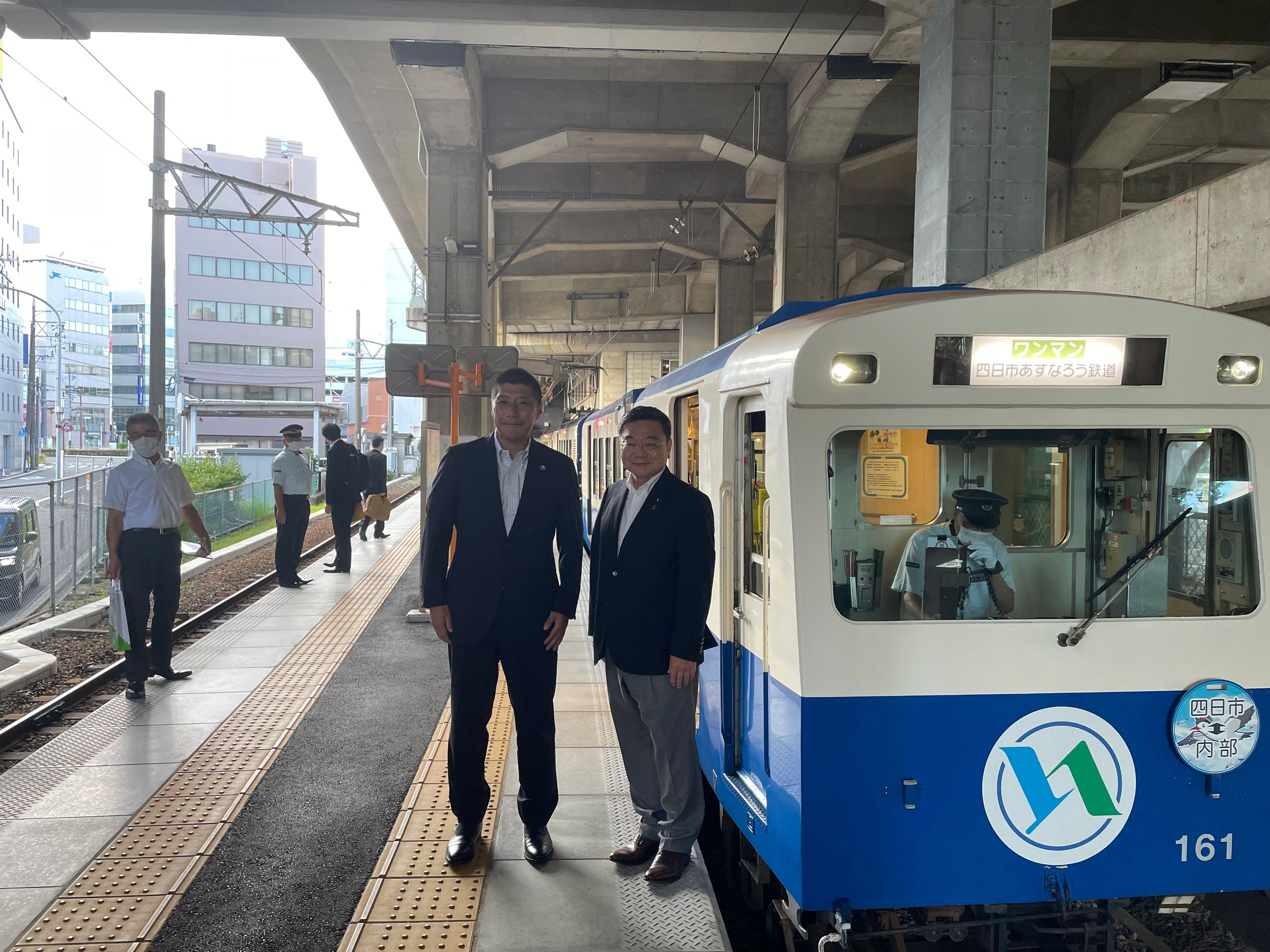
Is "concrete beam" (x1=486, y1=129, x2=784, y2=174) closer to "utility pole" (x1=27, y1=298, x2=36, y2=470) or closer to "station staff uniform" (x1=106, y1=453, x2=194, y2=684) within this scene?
"station staff uniform" (x1=106, y1=453, x2=194, y2=684)

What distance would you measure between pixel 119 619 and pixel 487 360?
4.37 m

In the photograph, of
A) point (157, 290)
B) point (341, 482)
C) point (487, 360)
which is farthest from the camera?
point (157, 290)

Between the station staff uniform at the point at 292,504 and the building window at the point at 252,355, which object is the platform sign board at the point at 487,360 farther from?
the building window at the point at 252,355

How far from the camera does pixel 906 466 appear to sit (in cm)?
354

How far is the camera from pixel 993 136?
9.30 m

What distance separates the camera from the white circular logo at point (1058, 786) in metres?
3.16

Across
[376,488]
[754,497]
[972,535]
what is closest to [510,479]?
[754,497]

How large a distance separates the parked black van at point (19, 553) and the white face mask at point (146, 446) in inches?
131

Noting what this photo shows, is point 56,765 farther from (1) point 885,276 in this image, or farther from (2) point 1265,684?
(1) point 885,276

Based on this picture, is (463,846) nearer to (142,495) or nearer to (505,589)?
(505,589)

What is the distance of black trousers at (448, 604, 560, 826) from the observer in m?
4.07

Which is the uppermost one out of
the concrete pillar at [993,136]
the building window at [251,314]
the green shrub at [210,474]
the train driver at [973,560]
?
the building window at [251,314]

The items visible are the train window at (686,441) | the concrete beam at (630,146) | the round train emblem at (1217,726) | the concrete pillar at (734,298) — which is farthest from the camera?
the concrete pillar at (734,298)

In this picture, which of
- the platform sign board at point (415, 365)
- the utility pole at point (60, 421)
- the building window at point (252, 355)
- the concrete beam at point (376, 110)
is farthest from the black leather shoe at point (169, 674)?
the building window at point (252, 355)
